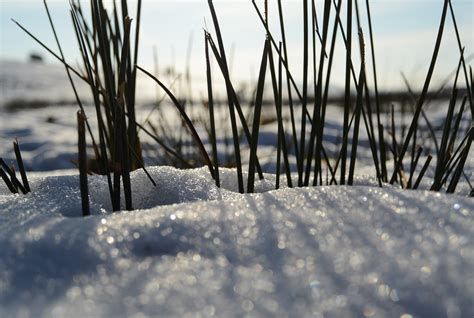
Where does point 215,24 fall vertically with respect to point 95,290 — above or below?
above

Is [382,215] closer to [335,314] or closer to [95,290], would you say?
[335,314]

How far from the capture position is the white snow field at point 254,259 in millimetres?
461

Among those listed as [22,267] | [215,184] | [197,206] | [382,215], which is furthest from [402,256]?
[215,184]

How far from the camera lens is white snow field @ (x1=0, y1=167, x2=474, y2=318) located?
461 millimetres

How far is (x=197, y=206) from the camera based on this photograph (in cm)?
65

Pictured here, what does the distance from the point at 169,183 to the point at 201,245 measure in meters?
0.37

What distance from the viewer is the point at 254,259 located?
21.0 inches

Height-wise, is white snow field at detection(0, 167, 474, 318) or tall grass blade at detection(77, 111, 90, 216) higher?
tall grass blade at detection(77, 111, 90, 216)

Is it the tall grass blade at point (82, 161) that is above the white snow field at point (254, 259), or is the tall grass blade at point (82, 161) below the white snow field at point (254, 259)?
above

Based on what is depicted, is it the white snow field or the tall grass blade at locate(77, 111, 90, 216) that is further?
the tall grass blade at locate(77, 111, 90, 216)

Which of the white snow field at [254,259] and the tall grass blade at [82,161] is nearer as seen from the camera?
the white snow field at [254,259]

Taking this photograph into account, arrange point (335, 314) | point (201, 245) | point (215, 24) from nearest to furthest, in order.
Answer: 1. point (335, 314)
2. point (201, 245)
3. point (215, 24)

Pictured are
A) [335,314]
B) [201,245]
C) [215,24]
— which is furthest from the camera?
[215,24]

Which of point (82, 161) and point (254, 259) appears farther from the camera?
point (82, 161)
